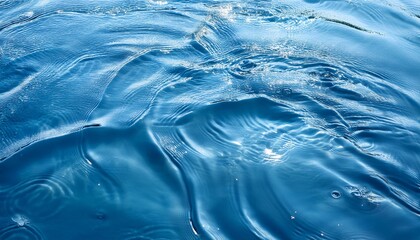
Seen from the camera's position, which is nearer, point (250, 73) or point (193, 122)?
point (193, 122)

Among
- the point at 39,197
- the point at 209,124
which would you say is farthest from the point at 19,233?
the point at 209,124

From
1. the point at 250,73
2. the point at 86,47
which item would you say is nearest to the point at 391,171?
the point at 250,73

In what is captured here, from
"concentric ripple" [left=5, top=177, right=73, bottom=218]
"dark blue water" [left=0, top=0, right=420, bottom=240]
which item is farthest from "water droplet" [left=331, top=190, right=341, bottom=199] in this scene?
"concentric ripple" [left=5, top=177, right=73, bottom=218]

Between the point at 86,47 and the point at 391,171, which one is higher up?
the point at 86,47

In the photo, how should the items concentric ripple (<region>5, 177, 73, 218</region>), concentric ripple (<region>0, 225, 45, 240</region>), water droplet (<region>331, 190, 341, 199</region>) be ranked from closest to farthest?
concentric ripple (<region>0, 225, 45, 240</region>) < concentric ripple (<region>5, 177, 73, 218</region>) < water droplet (<region>331, 190, 341, 199</region>)

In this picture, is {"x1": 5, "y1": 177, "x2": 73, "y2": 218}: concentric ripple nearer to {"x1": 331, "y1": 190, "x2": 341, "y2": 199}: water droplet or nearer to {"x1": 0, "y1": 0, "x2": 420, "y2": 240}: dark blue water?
{"x1": 0, "y1": 0, "x2": 420, "y2": 240}: dark blue water

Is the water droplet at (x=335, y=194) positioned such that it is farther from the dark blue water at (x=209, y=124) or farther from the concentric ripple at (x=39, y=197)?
the concentric ripple at (x=39, y=197)

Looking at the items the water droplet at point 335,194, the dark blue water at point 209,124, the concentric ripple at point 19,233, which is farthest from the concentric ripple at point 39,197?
the water droplet at point 335,194

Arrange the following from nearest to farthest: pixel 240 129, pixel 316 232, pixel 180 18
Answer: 1. pixel 316 232
2. pixel 240 129
3. pixel 180 18

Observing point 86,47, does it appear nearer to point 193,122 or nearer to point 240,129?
point 193,122
